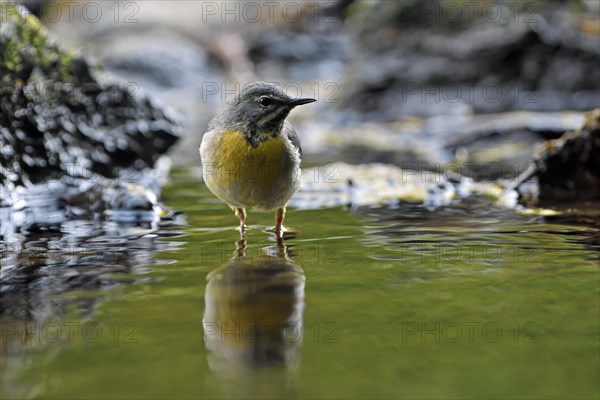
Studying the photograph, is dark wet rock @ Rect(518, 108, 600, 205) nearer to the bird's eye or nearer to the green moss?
the bird's eye

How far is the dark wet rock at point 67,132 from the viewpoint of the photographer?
7762 mm

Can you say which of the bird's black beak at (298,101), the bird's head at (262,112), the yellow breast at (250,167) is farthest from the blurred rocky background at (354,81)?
the bird's black beak at (298,101)

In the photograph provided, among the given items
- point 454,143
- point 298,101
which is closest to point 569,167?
point 298,101

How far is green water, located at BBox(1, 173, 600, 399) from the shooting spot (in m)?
3.29

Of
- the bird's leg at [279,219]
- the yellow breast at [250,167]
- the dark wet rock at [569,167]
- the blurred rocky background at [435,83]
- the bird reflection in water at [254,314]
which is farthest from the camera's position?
the blurred rocky background at [435,83]

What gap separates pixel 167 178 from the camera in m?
9.91

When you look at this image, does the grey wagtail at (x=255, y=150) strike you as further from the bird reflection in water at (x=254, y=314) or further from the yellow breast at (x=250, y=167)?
the bird reflection in water at (x=254, y=314)

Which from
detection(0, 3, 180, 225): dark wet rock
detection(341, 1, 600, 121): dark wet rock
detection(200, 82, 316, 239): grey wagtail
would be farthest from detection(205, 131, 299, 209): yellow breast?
detection(341, 1, 600, 121): dark wet rock

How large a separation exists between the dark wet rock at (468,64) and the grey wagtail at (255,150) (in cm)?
1007

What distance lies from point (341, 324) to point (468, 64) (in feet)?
43.1

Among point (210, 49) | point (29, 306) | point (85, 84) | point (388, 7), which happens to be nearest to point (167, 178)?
point (85, 84)

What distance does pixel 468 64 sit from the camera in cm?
1625

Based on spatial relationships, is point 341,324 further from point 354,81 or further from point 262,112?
point 354,81

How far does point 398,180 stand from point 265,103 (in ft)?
10.6
